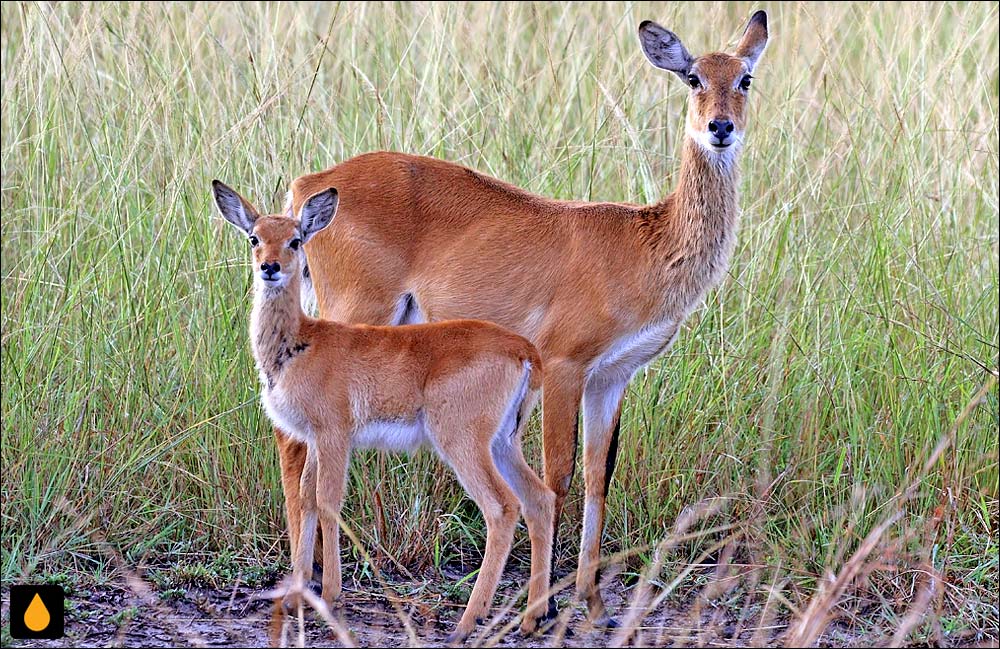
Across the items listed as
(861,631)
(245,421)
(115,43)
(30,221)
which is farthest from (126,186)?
(861,631)

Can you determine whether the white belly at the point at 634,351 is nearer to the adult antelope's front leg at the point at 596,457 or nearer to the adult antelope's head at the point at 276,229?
the adult antelope's front leg at the point at 596,457

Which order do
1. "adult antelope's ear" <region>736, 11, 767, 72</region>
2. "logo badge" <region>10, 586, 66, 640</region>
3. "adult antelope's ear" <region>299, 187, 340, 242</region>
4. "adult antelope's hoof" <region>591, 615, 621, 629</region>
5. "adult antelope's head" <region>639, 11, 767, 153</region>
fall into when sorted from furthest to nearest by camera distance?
"adult antelope's ear" <region>736, 11, 767, 72</region>, "adult antelope's head" <region>639, 11, 767, 153</region>, "adult antelope's hoof" <region>591, 615, 621, 629</region>, "adult antelope's ear" <region>299, 187, 340, 242</region>, "logo badge" <region>10, 586, 66, 640</region>

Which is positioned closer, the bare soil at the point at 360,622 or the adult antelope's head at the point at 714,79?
the bare soil at the point at 360,622

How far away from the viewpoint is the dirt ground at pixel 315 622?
4668 mm

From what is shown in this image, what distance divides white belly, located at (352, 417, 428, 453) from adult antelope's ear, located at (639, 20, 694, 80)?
1955 mm

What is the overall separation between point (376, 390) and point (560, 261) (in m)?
1.10

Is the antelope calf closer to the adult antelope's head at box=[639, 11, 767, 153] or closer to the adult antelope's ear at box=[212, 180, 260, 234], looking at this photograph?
the adult antelope's ear at box=[212, 180, 260, 234]

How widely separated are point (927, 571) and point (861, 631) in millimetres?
369

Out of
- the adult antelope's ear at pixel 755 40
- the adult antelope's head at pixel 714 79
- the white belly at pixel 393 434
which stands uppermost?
the adult antelope's ear at pixel 755 40

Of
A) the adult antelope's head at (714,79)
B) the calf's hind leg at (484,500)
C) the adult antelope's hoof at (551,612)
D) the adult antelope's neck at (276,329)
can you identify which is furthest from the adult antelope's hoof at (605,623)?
the adult antelope's head at (714,79)

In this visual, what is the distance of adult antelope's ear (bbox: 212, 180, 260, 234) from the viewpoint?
4754 mm

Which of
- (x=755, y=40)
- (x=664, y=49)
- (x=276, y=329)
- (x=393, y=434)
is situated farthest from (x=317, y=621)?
(x=755, y=40)

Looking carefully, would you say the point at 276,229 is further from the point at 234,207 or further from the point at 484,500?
the point at 484,500

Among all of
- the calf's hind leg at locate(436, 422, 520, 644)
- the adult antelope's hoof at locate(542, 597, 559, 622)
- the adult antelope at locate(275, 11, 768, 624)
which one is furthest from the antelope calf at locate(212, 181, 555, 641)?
the adult antelope at locate(275, 11, 768, 624)
